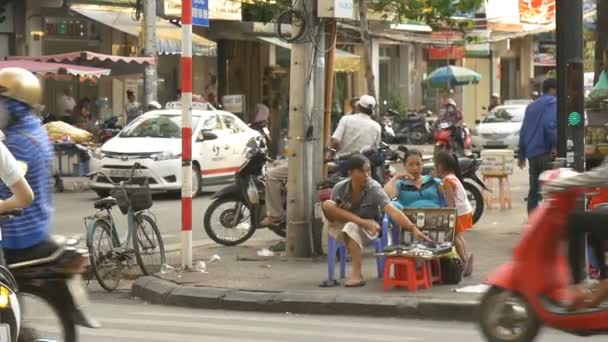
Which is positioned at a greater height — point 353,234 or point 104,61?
point 104,61

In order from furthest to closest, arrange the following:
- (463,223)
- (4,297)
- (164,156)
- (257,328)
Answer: (164,156), (463,223), (257,328), (4,297)

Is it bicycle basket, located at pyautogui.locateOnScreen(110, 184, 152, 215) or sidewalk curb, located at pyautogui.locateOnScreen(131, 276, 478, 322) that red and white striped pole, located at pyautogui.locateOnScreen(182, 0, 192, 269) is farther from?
sidewalk curb, located at pyautogui.locateOnScreen(131, 276, 478, 322)

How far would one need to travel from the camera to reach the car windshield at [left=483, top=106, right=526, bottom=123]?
3534 centimetres

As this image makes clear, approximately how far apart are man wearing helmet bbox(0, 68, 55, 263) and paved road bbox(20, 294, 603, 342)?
224 centimetres

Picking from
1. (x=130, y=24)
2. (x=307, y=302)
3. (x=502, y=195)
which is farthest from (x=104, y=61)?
(x=307, y=302)

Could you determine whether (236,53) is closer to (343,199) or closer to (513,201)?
(513,201)

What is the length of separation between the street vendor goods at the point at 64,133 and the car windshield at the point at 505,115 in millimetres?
14226

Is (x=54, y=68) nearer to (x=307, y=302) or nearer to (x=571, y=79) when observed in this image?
(x=307, y=302)

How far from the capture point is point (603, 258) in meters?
8.39

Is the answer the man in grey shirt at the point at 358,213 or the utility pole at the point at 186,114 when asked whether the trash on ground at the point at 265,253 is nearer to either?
the utility pole at the point at 186,114

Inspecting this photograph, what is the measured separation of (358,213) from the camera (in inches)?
473

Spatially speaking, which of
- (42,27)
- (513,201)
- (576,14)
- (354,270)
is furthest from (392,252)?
(42,27)

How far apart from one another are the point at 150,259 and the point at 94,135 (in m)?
14.4

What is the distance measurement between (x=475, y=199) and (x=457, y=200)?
→ 4462 mm
